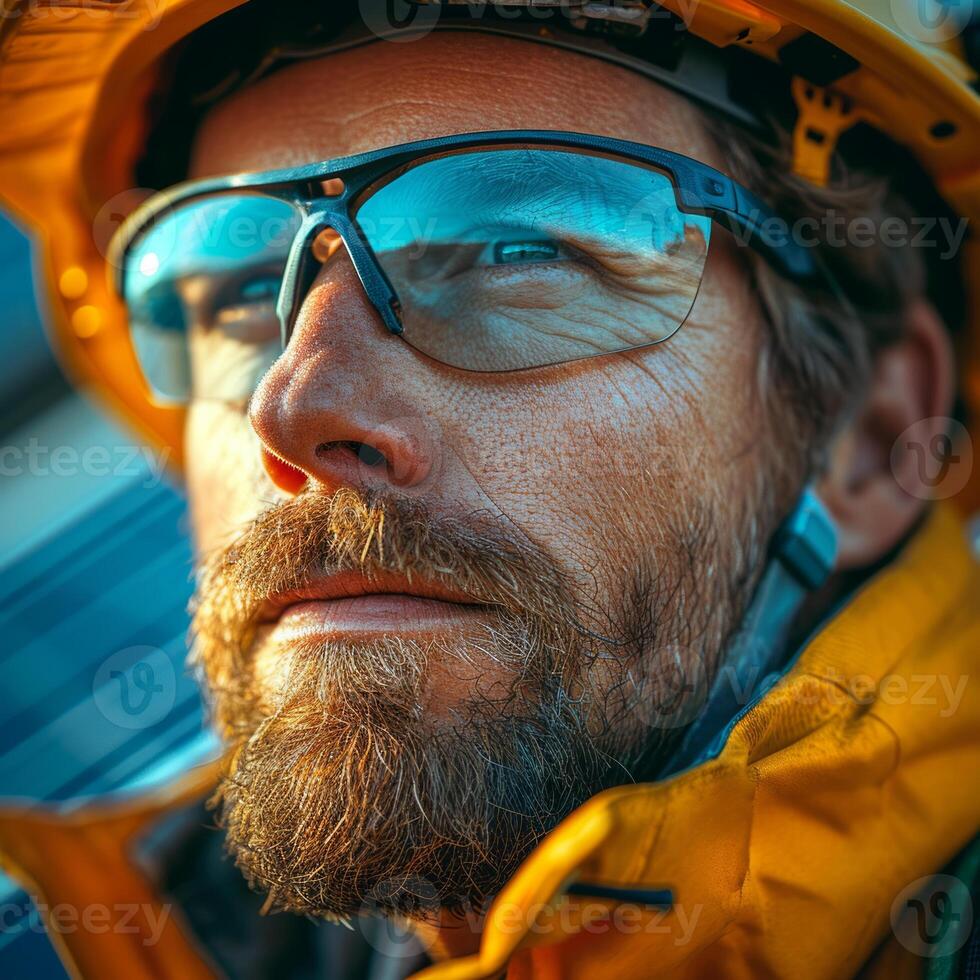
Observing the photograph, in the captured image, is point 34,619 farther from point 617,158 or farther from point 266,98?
point 617,158

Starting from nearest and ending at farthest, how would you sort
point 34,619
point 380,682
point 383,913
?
point 380,682
point 383,913
point 34,619

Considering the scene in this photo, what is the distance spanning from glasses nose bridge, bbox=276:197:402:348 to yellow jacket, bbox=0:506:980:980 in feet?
2.55

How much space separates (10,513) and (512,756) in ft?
7.86

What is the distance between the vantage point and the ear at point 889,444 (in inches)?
A: 71.3

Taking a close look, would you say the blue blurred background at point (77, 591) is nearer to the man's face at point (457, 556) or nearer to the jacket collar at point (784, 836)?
the man's face at point (457, 556)

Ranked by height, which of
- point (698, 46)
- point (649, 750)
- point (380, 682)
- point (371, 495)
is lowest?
point (649, 750)

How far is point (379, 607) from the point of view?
1.34 meters

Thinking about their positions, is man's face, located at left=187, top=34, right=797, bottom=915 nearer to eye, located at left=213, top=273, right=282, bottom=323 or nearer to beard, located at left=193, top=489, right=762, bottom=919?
beard, located at left=193, top=489, right=762, bottom=919

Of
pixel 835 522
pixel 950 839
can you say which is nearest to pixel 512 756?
pixel 950 839

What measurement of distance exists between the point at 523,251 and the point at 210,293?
65cm

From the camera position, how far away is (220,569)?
1567mm

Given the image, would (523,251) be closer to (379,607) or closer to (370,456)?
(370,456)

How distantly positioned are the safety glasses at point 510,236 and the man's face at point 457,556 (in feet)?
0.13

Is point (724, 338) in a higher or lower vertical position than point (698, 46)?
lower
